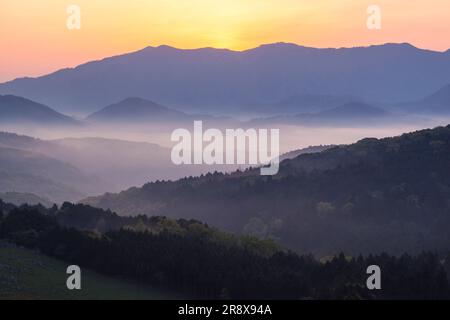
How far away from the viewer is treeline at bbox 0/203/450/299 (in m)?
106

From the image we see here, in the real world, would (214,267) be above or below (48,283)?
above

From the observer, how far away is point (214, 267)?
112m

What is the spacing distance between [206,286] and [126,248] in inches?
791

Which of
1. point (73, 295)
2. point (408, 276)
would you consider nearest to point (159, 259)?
point (73, 295)

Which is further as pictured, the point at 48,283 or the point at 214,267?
the point at 214,267

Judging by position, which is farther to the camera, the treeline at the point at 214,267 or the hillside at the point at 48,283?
the treeline at the point at 214,267

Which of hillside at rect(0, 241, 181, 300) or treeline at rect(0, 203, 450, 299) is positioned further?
treeline at rect(0, 203, 450, 299)

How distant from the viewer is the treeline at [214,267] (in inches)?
4161

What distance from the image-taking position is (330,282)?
108312 mm

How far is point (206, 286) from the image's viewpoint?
105m
